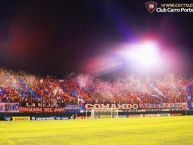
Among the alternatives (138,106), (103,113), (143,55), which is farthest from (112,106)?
(143,55)

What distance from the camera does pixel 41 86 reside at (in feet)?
168

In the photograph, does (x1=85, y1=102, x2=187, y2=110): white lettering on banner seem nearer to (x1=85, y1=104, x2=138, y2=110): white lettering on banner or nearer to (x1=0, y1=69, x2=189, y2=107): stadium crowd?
(x1=85, y1=104, x2=138, y2=110): white lettering on banner

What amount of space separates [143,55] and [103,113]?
17698 millimetres

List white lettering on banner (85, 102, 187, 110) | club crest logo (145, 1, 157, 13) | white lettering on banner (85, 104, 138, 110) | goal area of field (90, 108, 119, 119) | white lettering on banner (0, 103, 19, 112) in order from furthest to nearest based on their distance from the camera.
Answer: club crest logo (145, 1, 157, 13) < white lettering on banner (85, 102, 187, 110) < white lettering on banner (85, 104, 138, 110) < goal area of field (90, 108, 119, 119) < white lettering on banner (0, 103, 19, 112)

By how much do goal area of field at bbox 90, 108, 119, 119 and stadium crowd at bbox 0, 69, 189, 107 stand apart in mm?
2025

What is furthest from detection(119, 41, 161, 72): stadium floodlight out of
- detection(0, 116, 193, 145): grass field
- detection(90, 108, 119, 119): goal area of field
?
detection(0, 116, 193, 145): grass field

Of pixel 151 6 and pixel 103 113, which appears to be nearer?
pixel 103 113

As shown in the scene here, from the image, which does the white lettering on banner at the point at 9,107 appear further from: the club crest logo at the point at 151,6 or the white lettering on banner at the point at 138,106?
the club crest logo at the point at 151,6

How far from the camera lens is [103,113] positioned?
48.7m

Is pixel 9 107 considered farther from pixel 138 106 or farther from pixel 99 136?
pixel 99 136

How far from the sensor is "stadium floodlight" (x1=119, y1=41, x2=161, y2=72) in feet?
199

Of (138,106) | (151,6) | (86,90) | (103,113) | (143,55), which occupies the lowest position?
(103,113)

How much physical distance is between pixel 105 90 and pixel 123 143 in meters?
43.6

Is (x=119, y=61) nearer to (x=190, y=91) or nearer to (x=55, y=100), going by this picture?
(x=190, y=91)
